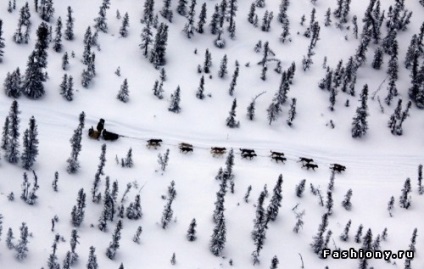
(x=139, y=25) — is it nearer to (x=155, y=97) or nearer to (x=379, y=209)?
(x=155, y=97)

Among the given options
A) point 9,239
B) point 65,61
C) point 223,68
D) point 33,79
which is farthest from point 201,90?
point 9,239

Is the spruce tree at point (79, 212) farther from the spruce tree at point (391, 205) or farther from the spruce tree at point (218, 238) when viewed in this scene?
the spruce tree at point (391, 205)

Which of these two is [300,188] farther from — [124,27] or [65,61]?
[124,27]

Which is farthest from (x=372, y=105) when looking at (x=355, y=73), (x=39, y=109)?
(x=39, y=109)

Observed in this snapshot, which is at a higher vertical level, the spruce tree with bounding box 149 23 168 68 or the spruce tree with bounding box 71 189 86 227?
the spruce tree with bounding box 149 23 168 68

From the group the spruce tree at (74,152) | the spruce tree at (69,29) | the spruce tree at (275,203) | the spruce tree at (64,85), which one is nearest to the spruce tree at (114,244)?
the spruce tree at (74,152)

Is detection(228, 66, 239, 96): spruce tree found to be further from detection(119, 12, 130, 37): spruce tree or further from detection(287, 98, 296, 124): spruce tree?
detection(119, 12, 130, 37): spruce tree

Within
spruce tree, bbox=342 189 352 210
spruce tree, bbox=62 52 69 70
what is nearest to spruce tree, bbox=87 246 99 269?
spruce tree, bbox=342 189 352 210
